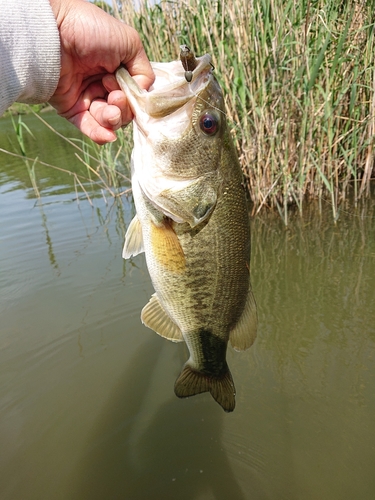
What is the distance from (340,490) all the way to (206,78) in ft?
6.49

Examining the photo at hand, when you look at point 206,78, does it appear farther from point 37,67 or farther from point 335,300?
point 335,300

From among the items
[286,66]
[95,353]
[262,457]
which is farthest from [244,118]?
[262,457]

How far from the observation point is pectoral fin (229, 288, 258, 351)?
1.80 metres

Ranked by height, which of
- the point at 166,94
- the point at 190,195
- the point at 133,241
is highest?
the point at 166,94

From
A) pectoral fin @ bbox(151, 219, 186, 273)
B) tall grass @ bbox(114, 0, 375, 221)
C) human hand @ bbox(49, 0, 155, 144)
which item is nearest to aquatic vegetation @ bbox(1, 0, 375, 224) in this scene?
tall grass @ bbox(114, 0, 375, 221)

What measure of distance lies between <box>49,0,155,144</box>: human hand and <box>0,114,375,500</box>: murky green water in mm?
1664

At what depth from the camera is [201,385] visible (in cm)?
184

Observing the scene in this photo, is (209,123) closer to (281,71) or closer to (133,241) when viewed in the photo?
(133,241)

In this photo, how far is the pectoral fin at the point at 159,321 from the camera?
1857mm

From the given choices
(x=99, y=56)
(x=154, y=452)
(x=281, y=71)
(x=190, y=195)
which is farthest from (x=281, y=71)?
(x=154, y=452)

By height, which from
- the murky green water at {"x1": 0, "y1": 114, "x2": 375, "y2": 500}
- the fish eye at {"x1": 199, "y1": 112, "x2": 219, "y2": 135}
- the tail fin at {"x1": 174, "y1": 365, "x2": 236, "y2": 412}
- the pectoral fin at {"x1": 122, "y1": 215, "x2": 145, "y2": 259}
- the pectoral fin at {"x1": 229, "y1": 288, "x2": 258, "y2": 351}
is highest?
the fish eye at {"x1": 199, "y1": 112, "x2": 219, "y2": 135}

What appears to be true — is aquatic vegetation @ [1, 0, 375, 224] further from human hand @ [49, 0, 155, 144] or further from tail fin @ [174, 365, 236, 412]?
tail fin @ [174, 365, 236, 412]

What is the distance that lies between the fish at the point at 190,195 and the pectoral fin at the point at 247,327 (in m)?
0.05

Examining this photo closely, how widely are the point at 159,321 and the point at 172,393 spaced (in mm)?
858
